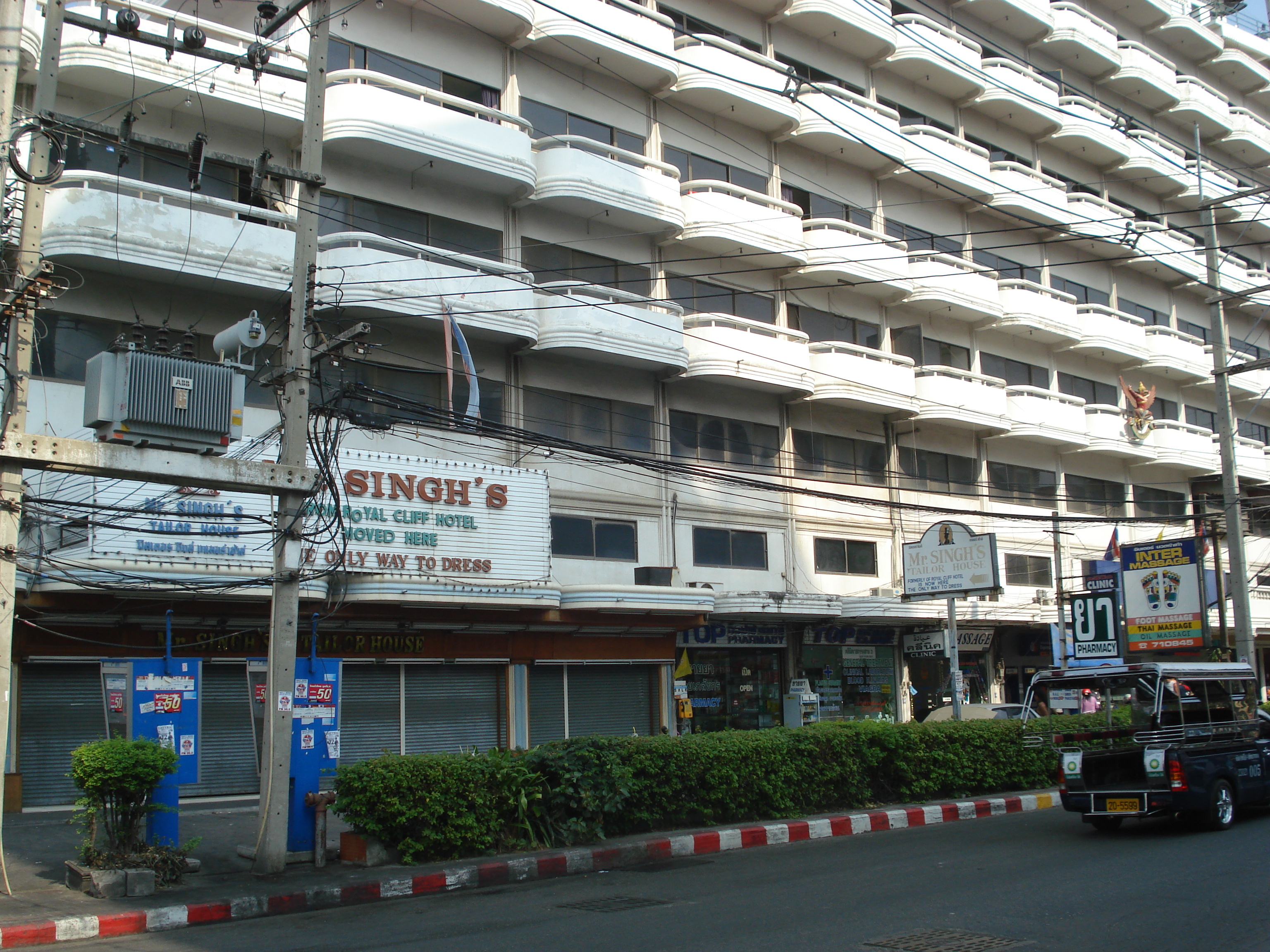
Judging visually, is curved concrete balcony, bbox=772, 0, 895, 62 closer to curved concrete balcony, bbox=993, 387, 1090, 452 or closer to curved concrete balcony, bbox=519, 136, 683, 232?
curved concrete balcony, bbox=519, 136, 683, 232

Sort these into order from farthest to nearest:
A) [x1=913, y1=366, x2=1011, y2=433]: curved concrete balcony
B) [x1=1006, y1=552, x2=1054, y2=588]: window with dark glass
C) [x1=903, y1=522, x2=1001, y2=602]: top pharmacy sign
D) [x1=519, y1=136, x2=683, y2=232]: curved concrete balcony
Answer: [x1=1006, y1=552, x2=1054, y2=588]: window with dark glass → [x1=913, y1=366, x2=1011, y2=433]: curved concrete balcony → [x1=519, y1=136, x2=683, y2=232]: curved concrete balcony → [x1=903, y1=522, x2=1001, y2=602]: top pharmacy sign

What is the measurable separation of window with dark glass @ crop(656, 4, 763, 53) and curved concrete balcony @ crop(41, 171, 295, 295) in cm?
1216

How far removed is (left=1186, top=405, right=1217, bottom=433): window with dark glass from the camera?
38.9m

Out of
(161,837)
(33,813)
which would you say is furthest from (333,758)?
(33,813)

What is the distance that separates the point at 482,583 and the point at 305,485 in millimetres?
7007

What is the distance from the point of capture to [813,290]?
27.6m

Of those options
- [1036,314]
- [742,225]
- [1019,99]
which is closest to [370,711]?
[742,225]

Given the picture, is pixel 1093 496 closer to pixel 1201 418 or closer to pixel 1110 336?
pixel 1110 336

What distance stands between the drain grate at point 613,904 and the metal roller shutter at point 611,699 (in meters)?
10.7

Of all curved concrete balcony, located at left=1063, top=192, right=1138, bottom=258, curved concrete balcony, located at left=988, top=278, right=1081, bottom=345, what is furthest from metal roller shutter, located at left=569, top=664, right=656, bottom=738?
curved concrete balcony, located at left=1063, top=192, right=1138, bottom=258

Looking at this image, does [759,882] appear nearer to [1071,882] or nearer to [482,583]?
[1071,882]

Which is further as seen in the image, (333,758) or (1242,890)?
(333,758)

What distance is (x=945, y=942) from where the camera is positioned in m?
7.86

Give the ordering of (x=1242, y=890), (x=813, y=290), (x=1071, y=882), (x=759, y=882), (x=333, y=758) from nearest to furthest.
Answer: (x=1242, y=890) < (x=1071, y=882) < (x=759, y=882) < (x=333, y=758) < (x=813, y=290)
